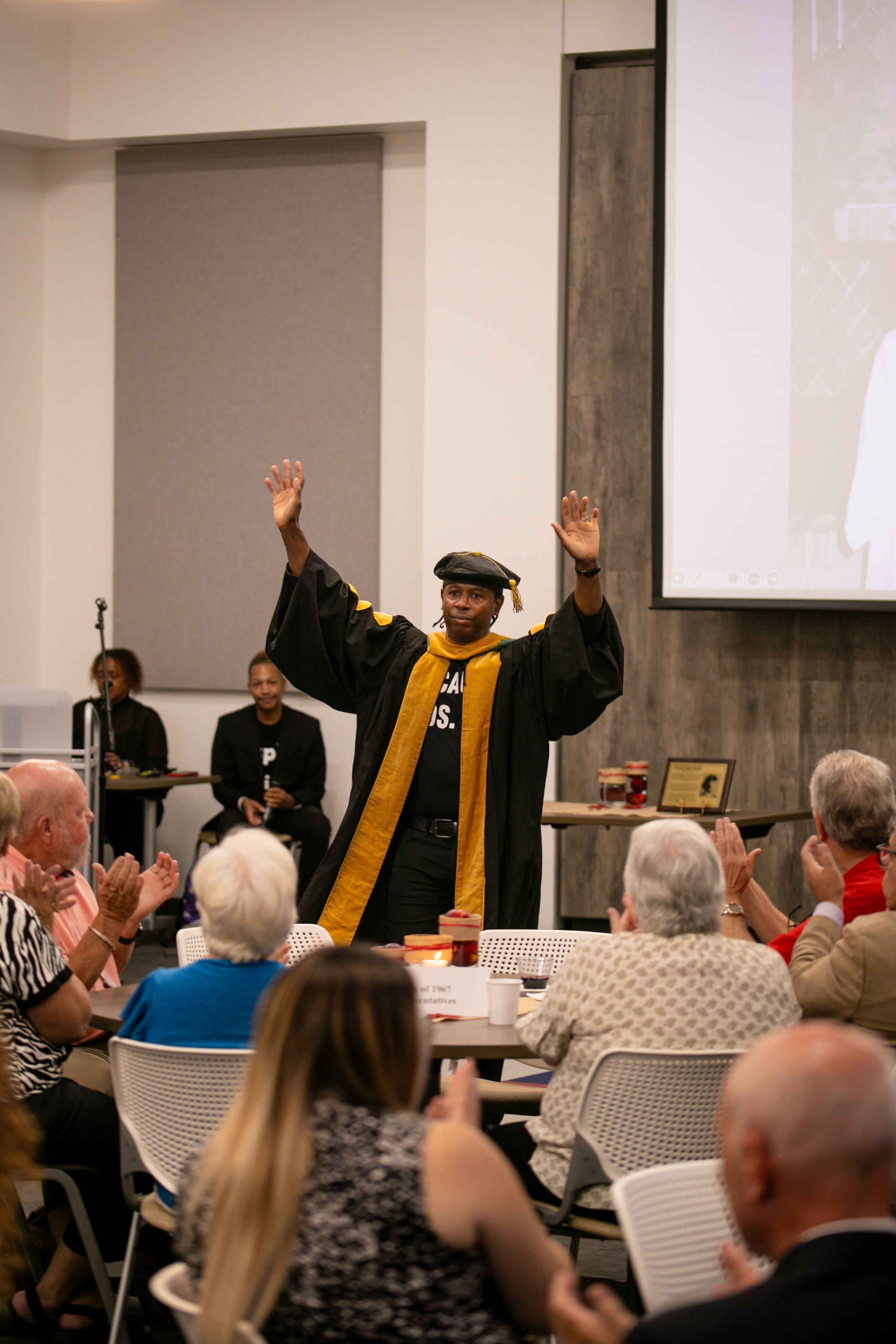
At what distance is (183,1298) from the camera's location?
157 centimetres

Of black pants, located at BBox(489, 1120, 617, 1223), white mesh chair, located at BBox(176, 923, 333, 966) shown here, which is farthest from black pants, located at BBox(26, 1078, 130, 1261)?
black pants, located at BBox(489, 1120, 617, 1223)

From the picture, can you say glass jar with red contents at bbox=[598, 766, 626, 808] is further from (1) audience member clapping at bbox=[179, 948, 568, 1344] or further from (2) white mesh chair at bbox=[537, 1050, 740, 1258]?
(1) audience member clapping at bbox=[179, 948, 568, 1344]

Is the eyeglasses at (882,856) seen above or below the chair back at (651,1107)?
above

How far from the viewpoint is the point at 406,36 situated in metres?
7.24

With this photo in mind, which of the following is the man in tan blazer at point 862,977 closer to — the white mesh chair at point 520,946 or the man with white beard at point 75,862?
the white mesh chair at point 520,946

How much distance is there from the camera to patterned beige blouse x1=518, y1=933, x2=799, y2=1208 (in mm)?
2271

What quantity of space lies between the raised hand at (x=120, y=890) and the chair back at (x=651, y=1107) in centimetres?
115

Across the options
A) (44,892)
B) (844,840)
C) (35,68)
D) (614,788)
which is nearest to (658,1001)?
(844,840)

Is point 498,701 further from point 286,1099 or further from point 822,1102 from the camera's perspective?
point 822,1102

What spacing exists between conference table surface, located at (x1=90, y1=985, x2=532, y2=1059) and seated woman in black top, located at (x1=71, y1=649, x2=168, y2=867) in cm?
457

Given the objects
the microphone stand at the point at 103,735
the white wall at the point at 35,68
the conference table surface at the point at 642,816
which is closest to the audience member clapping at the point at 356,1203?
the conference table surface at the point at 642,816

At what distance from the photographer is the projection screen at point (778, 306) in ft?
20.6

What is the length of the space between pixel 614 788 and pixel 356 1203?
4815 millimetres

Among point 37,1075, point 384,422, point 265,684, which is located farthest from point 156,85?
point 37,1075
